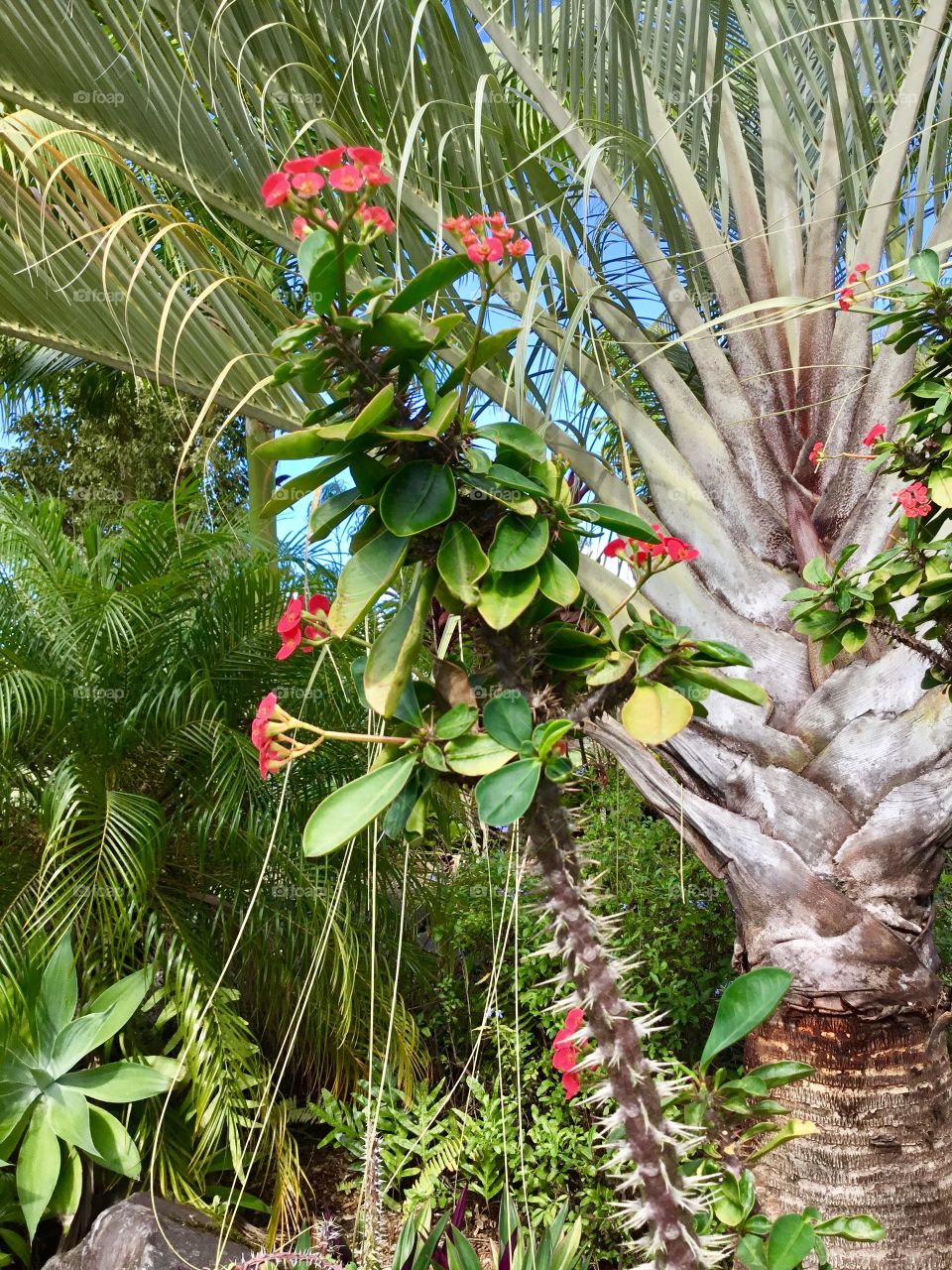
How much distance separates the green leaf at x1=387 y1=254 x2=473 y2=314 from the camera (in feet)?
2.26

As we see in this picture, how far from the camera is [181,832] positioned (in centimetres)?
287

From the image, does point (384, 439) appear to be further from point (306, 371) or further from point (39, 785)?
point (39, 785)

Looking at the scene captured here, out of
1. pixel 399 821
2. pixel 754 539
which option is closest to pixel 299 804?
pixel 754 539

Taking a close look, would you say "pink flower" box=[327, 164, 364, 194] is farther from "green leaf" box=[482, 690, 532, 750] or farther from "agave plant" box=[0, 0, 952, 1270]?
"agave plant" box=[0, 0, 952, 1270]

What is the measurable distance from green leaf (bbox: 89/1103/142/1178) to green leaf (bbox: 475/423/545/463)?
2.21m

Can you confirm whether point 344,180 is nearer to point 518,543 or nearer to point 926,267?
point 518,543

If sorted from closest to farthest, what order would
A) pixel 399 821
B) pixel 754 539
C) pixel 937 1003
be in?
pixel 399 821 < pixel 937 1003 < pixel 754 539

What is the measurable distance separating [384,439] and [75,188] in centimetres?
146

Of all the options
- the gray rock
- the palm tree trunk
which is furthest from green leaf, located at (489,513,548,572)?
the gray rock

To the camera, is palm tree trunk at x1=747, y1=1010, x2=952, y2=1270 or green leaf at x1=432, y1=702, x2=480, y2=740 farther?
palm tree trunk at x1=747, y1=1010, x2=952, y2=1270

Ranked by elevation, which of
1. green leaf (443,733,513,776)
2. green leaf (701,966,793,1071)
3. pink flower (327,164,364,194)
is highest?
pink flower (327,164,364,194)

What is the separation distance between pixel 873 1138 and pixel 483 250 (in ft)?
4.69

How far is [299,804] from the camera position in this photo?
2.84 m

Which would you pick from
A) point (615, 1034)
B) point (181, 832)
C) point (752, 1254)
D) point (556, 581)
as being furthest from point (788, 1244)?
→ point (181, 832)
